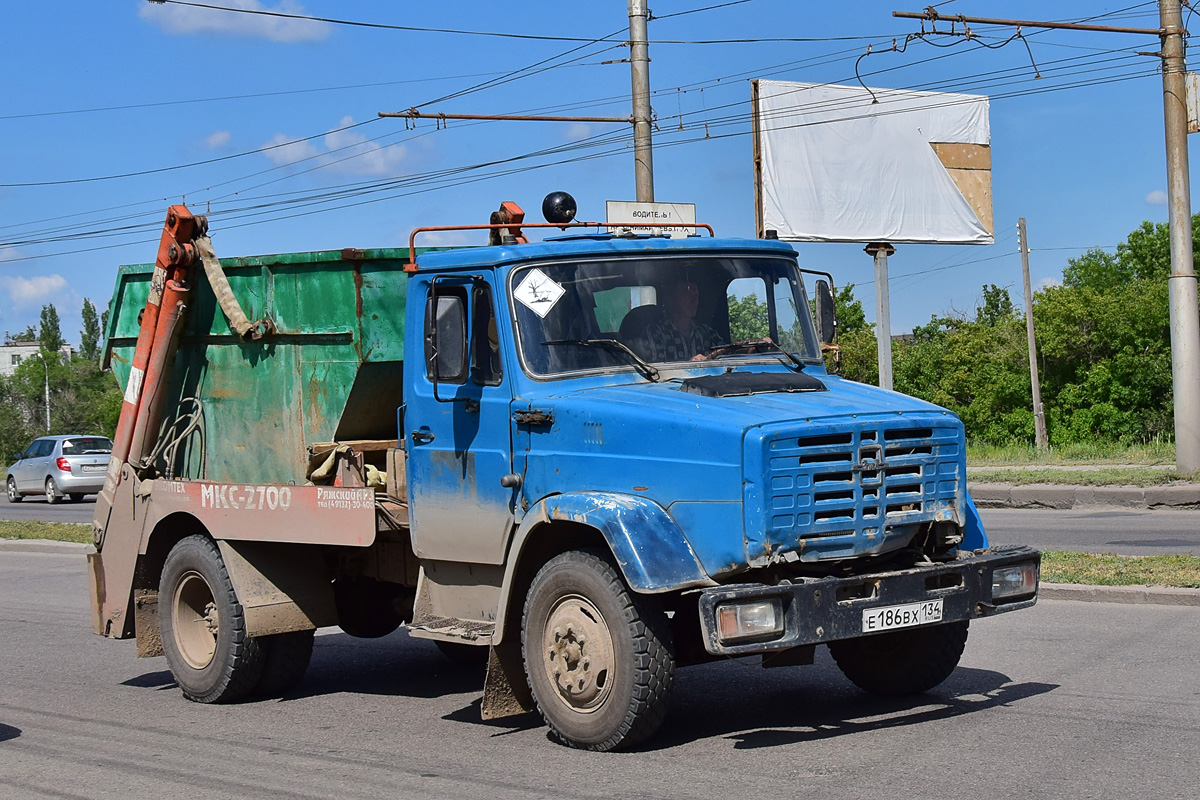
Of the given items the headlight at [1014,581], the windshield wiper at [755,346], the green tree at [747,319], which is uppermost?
the green tree at [747,319]

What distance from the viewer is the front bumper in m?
5.53

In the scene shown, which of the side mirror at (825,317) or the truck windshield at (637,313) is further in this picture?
the side mirror at (825,317)

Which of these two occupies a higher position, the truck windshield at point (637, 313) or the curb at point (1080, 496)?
the truck windshield at point (637, 313)

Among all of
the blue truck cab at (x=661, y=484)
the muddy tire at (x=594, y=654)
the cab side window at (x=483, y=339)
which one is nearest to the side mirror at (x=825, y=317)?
the blue truck cab at (x=661, y=484)

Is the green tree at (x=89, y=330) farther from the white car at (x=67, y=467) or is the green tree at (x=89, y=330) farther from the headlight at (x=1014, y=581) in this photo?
the headlight at (x=1014, y=581)

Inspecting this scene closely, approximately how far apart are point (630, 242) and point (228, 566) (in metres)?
3.13

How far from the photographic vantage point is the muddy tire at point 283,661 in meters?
8.04

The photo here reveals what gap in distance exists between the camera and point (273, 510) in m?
7.72

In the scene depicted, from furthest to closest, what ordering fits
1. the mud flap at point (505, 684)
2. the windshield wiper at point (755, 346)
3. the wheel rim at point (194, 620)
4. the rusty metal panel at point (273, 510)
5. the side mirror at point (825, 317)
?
the wheel rim at point (194, 620)
the side mirror at point (825, 317)
the rusty metal panel at point (273, 510)
the windshield wiper at point (755, 346)
the mud flap at point (505, 684)

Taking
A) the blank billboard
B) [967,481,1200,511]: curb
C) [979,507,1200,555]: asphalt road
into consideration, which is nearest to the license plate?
[979,507,1200,555]: asphalt road

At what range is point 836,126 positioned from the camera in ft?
85.9

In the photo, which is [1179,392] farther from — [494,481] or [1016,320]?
[1016,320]

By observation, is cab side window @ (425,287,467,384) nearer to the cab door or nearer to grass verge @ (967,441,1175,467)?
the cab door

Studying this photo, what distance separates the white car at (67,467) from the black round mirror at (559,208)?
2709 cm
